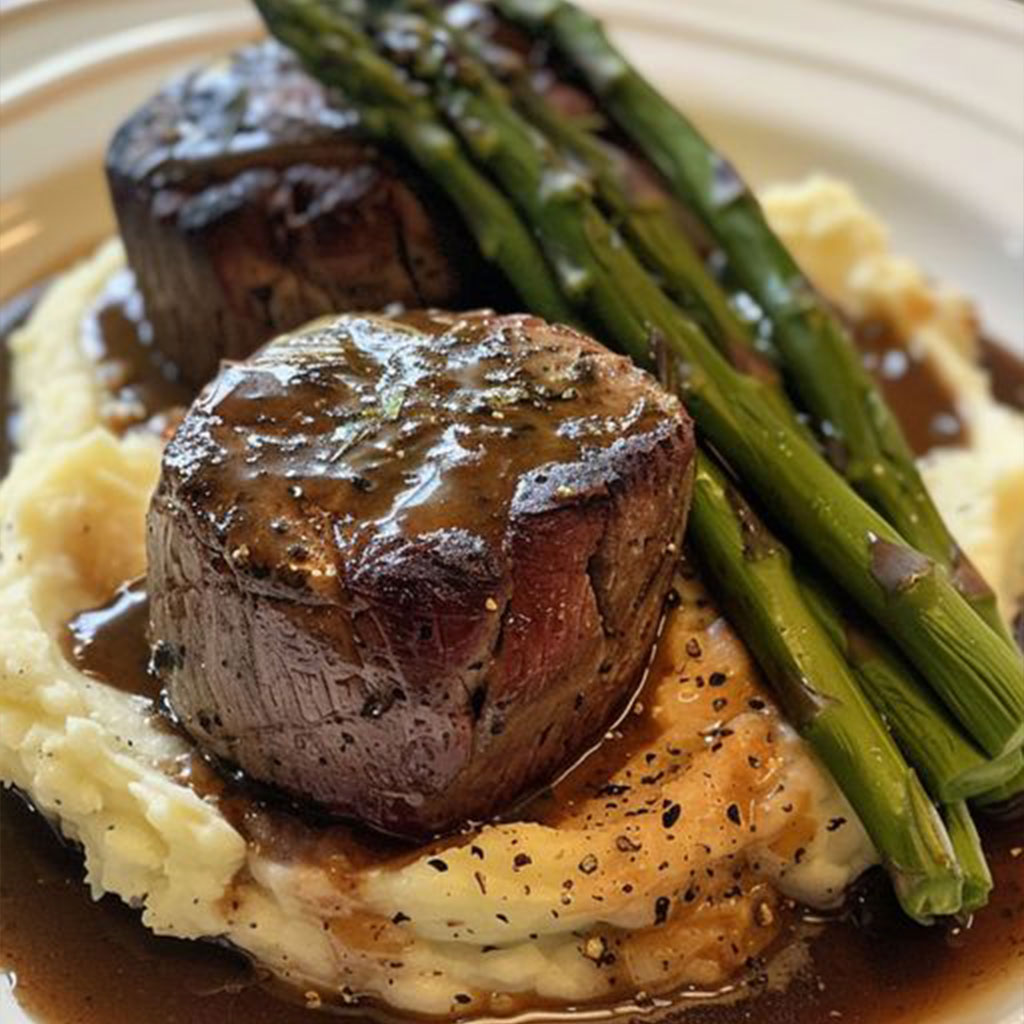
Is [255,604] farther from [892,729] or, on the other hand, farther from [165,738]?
[892,729]

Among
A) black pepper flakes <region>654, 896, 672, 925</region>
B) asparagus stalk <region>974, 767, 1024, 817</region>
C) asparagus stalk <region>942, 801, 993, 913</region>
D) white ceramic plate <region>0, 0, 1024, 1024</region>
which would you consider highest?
white ceramic plate <region>0, 0, 1024, 1024</region>

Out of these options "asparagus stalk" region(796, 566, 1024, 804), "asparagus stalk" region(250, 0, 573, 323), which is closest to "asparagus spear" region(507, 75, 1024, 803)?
"asparagus stalk" region(796, 566, 1024, 804)

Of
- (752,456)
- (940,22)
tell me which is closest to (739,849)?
(752,456)

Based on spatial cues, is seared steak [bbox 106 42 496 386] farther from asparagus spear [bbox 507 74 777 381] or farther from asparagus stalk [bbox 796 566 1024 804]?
asparagus stalk [bbox 796 566 1024 804]

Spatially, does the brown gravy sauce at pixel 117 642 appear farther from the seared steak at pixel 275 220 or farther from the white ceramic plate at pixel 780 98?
the white ceramic plate at pixel 780 98

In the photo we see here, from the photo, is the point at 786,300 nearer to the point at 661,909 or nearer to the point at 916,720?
the point at 916,720

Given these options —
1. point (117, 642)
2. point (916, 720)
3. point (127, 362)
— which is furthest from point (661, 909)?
point (127, 362)
